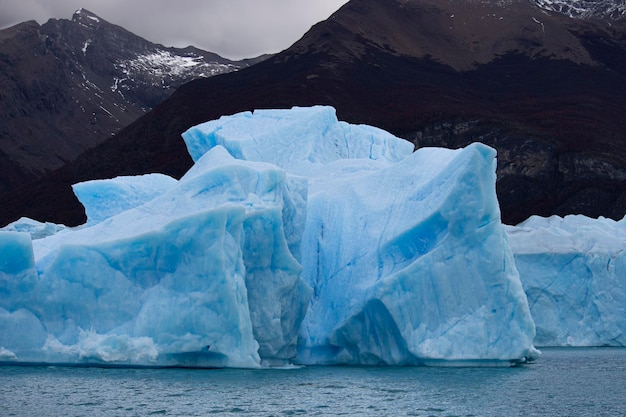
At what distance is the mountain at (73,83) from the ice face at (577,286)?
87.4 metres

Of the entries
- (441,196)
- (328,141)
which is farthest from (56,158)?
(441,196)

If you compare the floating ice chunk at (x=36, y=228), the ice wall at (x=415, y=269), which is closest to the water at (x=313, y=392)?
the ice wall at (x=415, y=269)

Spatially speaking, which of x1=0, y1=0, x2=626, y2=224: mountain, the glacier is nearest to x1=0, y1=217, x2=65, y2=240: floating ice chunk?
the glacier

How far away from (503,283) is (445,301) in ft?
4.24

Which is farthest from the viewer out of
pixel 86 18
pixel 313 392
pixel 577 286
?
pixel 86 18

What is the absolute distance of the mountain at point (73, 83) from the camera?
123 meters

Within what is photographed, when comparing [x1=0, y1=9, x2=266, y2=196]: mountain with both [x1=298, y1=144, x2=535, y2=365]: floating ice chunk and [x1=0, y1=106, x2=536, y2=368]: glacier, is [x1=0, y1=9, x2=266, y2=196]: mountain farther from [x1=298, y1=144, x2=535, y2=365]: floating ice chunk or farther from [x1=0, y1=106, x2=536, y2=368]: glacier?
[x1=298, y1=144, x2=535, y2=365]: floating ice chunk

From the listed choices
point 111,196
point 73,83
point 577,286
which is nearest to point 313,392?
point 111,196

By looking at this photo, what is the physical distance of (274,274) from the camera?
20.8 meters

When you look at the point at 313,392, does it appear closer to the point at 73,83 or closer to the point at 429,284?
the point at 429,284

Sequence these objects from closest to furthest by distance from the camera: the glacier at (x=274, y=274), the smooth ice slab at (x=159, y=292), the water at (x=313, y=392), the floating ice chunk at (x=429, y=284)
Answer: the water at (x=313, y=392) → the smooth ice slab at (x=159, y=292) → the glacier at (x=274, y=274) → the floating ice chunk at (x=429, y=284)

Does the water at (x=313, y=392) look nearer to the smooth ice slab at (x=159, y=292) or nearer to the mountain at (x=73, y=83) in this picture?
the smooth ice slab at (x=159, y=292)

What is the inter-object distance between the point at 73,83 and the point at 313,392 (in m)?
129

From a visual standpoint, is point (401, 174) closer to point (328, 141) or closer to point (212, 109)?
point (328, 141)
